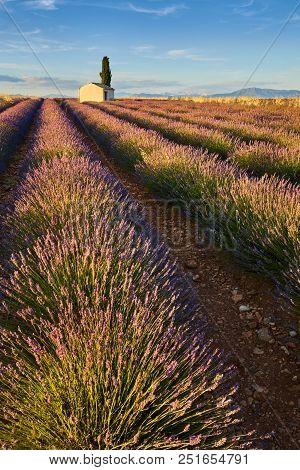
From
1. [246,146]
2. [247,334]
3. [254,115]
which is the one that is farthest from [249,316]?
[254,115]

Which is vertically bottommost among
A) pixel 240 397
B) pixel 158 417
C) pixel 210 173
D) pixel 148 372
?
pixel 240 397

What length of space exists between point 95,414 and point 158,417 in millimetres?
260

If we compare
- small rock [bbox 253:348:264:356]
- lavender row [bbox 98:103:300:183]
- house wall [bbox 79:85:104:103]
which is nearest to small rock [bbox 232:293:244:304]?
small rock [bbox 253:348:264:356]

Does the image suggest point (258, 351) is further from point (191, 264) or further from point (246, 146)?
point (246, 146)

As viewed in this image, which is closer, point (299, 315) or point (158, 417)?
point (158, 417)

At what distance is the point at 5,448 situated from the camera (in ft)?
4.81

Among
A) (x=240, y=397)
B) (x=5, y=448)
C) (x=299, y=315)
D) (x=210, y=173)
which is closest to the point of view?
(x=5, y=448)

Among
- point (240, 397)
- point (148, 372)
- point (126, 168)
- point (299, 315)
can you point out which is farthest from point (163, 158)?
point (148, 372)

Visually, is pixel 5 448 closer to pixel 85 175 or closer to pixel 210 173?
pixel 85 175

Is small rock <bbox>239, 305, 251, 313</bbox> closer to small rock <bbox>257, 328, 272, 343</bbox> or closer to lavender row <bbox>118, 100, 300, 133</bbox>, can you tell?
small rock <bbox>257, 328, 272, 343</bbox>

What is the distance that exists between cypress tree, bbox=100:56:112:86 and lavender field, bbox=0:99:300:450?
49.5 metres

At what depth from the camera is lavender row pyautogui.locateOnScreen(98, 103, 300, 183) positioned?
6000 millimetres

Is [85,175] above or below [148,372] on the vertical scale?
above

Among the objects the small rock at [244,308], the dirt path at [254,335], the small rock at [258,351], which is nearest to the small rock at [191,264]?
the dirt path at [254,335]
